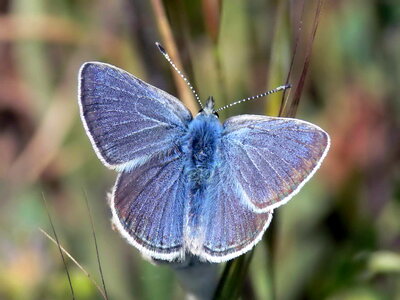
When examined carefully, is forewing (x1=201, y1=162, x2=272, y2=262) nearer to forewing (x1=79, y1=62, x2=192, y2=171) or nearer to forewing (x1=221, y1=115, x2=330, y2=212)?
forewing (x1=221, y1=115, x2=330, y2=212)

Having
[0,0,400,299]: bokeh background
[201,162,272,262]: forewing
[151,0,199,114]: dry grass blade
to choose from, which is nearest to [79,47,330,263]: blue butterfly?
[201,162,272,262]: forewing

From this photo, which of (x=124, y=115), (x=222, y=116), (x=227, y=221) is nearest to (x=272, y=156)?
(x=227, y=221)

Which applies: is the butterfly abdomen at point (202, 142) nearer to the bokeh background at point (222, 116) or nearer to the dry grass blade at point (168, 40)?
the dry grass blade at point (168, 40)

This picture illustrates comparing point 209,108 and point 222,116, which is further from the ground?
point 209,108

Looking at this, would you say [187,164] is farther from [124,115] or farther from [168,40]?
[168,40]

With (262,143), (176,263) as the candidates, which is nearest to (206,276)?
(176,263)

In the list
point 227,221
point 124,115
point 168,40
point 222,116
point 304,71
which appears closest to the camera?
point 304,71

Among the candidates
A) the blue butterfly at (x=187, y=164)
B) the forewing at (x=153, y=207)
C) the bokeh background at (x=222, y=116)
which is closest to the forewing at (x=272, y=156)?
the blue butterfly at (x=187, y=164)
